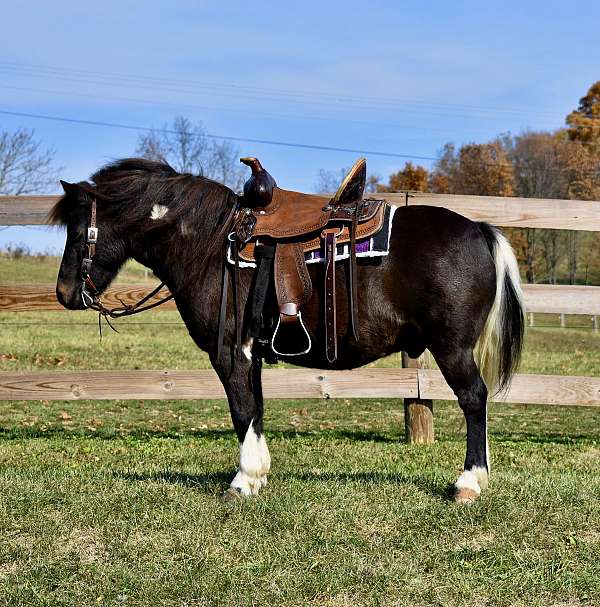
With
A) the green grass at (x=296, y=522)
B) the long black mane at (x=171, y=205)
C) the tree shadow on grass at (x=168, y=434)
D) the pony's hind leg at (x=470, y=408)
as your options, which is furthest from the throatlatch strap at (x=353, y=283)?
the tree shadow on grass at (x=168, y=434)

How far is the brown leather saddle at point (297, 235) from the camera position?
4.35 m

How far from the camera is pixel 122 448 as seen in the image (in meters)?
6.55

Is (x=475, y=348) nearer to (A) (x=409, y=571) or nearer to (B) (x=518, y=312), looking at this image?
(B) (x=518, y=312)

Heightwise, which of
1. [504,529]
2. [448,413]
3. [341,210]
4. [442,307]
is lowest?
[448,413]

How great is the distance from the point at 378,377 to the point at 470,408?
2.31m

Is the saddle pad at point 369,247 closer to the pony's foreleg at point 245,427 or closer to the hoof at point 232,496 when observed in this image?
the pony's foreleg at point 245,427

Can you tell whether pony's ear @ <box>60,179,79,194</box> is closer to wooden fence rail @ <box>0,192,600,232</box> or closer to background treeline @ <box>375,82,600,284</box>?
wooden fence rail @ <box>0,192,600,232</box>

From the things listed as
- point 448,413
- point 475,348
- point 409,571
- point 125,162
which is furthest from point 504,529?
point 448,413

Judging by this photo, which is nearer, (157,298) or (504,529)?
(504,529)

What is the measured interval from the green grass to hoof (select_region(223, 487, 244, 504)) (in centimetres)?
8

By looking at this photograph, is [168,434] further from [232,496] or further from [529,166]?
[529,166]

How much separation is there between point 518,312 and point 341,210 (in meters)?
1.35

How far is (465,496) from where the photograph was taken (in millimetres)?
4355

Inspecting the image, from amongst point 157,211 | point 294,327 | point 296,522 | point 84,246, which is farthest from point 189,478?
point 157,211
